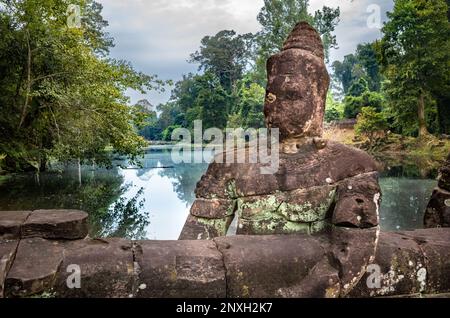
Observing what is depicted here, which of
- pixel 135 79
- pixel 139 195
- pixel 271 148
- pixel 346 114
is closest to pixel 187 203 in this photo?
pixel 139 195

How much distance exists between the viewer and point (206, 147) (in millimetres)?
42688

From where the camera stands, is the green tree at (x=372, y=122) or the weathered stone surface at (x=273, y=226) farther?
the green tree at (x=372, y=122)

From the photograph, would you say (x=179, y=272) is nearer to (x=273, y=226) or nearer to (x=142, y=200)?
(x=273, y=226)

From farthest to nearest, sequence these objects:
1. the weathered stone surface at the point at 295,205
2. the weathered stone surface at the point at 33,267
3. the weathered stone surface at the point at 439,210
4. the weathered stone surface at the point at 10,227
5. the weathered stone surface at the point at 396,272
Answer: the weathered stone surface at the point at 439,210, the weathered stone surface at the point at 295,205, the weathered stone surface at the point at 396,272, the weathered stone surface at the point at 10,227, the weathered stone surface at the point at 33,267

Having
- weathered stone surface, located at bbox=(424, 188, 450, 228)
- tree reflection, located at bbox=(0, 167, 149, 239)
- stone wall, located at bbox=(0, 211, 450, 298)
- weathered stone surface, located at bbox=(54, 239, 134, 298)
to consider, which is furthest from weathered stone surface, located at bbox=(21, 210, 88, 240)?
tree reflection, located at bbox=(0, 167, 149, 239)

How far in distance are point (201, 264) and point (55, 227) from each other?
1.02 meters

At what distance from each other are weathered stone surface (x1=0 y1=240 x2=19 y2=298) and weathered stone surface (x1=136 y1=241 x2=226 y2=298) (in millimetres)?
764

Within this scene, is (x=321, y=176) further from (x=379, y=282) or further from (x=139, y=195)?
(x=139, y=195)

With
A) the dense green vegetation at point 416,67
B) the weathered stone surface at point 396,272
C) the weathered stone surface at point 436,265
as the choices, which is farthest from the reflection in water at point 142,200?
the dense green vegetation at point 416,67

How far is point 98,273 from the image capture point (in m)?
2.42

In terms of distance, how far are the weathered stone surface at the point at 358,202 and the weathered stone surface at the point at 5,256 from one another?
2185 millimetres

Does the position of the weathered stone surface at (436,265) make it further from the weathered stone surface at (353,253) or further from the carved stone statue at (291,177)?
the carved stone statue at (291,177)

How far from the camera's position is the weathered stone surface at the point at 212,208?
3158 mm
